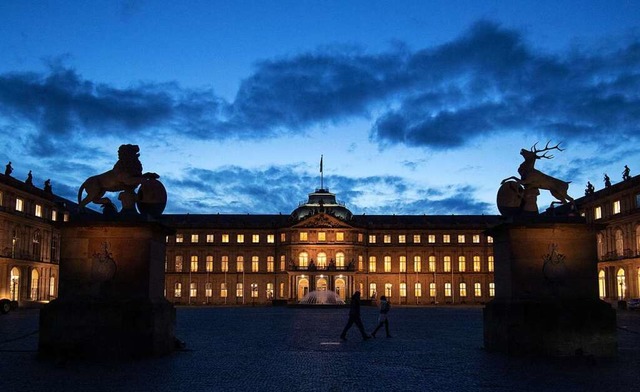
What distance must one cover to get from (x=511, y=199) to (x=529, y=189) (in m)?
0.53

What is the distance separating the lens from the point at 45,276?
79.4 m

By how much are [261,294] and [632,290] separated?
54.9 m

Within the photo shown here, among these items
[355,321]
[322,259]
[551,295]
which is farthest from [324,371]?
[322,259]

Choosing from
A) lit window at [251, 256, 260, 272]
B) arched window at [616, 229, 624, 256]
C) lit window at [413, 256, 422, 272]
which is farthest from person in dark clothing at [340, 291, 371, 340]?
lit window at [413, 256, 422, 272]

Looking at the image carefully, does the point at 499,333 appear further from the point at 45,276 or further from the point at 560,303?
the point at 45,276

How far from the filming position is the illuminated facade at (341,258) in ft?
351

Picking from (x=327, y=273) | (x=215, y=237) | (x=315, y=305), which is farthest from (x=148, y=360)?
(x=215, y=237)

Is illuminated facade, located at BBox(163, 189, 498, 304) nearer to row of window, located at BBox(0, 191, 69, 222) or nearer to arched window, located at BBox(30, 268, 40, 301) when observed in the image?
row of window, located at BBox(0, 191, 69, 222)

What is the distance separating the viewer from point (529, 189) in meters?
17.9

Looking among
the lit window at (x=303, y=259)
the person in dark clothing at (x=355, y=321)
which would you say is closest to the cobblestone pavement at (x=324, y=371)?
the person in dark clothing at (x=355, y=321)

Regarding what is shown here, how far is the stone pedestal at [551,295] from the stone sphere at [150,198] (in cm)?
883

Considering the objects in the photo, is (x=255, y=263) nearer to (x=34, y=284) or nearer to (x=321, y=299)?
(x=321, y=299)

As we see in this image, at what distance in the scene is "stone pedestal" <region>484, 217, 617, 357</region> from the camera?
659 inches

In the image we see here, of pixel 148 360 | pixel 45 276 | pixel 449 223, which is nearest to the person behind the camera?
pixel 148 360
